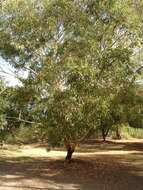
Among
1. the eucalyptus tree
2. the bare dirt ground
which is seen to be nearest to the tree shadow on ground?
the bare dirt ground

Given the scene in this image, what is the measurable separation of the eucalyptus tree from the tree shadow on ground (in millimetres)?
1581

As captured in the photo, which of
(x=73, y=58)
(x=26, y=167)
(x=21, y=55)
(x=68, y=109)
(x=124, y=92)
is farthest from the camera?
(x=26, y=167)

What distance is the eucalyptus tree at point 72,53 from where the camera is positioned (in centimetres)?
1580

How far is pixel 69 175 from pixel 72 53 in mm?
5004

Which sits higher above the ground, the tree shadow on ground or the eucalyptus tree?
the eucalyptus tree

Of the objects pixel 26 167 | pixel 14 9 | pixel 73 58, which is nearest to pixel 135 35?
pixel 73 58

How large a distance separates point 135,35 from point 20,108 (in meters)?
7.39

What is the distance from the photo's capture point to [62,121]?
52.6ft

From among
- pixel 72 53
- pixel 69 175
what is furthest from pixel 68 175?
pixel 72 53

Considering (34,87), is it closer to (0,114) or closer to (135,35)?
(0,114)

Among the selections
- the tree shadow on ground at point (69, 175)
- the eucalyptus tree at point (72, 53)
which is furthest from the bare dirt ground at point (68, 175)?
the eucalyptus tree at point (72, 53)

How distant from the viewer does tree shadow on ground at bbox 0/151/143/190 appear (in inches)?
609

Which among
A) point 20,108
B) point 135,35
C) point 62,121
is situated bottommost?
point 62,121

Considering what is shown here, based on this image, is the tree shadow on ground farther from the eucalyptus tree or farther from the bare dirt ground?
the eucalyptus tree
